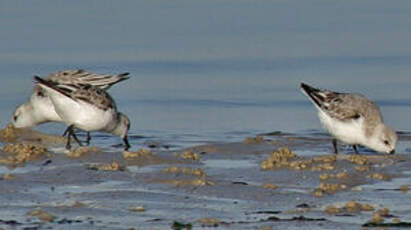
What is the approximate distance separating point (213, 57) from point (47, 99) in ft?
12.5

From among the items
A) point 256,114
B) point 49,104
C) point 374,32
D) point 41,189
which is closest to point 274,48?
point 374,32

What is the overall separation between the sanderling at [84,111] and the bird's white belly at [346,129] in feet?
7.55

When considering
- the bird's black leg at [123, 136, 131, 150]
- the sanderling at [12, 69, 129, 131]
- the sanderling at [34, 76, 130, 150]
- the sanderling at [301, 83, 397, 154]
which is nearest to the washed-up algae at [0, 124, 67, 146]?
the sanderling at [12, 69, 129, 131]

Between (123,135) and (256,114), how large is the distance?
2497mm

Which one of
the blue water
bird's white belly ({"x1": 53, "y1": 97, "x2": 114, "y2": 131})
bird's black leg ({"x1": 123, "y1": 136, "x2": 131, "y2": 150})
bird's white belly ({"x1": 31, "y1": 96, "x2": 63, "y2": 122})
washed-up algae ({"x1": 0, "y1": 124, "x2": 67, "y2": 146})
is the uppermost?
the blue water

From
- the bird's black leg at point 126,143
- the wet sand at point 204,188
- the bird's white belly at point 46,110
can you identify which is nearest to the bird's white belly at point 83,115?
the bird's black leg at point 126,143

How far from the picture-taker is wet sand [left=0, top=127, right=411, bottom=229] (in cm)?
868

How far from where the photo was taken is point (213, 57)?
18.4 m

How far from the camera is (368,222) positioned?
8609 mm

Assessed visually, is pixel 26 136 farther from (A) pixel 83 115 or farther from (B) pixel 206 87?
(B) pixel 206 87

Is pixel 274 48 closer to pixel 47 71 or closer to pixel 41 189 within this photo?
pixel 47 71

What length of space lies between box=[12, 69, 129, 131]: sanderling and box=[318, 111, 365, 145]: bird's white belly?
2.63 meters

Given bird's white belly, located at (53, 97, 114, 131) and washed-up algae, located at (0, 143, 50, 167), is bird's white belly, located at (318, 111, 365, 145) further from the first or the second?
washed-up algae, located at (0, 143, 50, 167)

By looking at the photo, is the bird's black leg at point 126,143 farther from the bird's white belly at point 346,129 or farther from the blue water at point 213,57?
the bird's white belly at point 346,129
